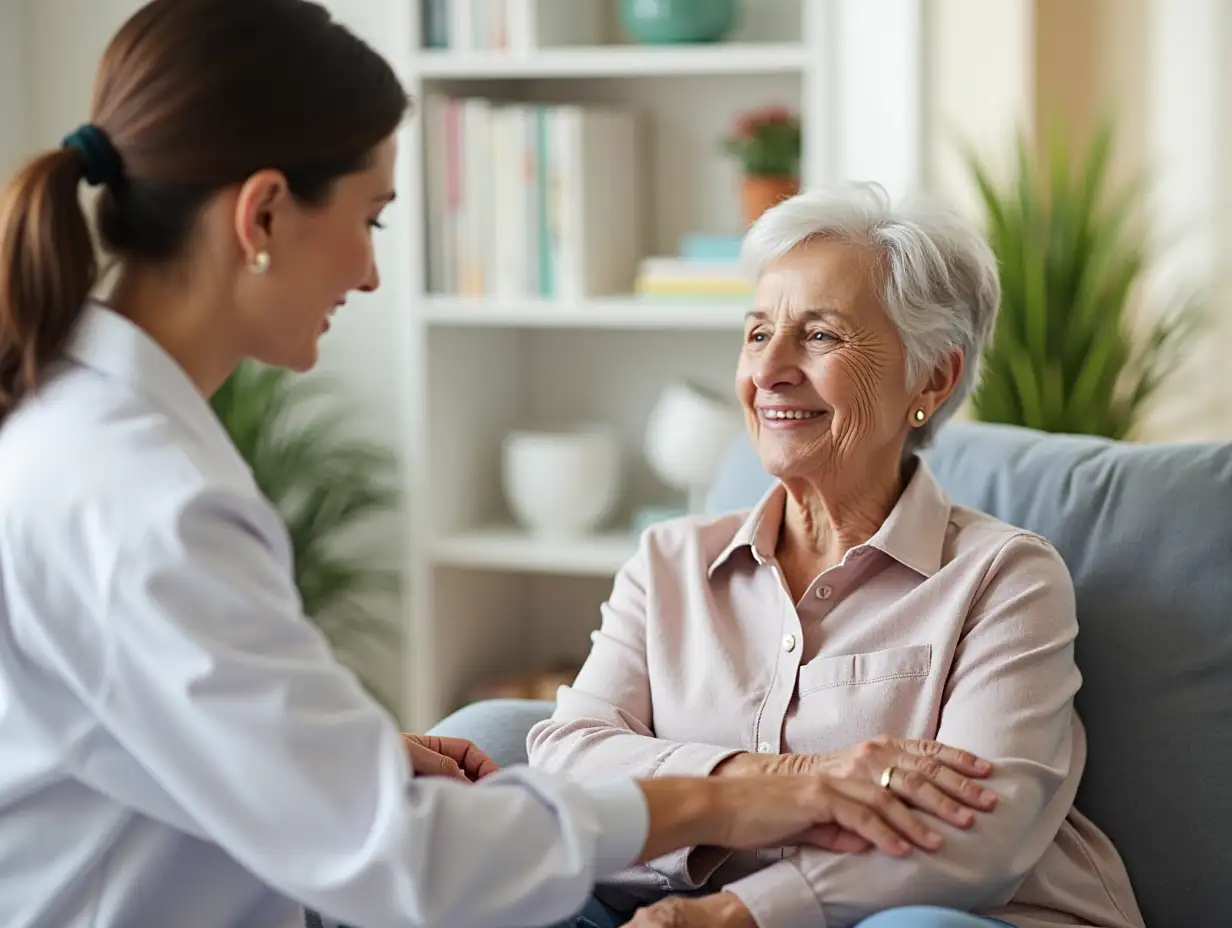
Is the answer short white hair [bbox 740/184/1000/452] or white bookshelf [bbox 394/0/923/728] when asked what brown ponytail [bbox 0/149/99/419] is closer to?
short white hair [bbox 740/184/1000/452]

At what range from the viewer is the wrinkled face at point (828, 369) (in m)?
1.77

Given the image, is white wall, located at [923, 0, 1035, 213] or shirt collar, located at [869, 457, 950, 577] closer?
shirt collar, located at [869, 457, 950, 577]

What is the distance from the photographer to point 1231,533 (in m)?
1.75

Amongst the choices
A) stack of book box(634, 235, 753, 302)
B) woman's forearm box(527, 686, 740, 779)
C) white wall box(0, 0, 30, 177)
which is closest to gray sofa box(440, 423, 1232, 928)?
woman's forearm box(527, 686, 740, 779)

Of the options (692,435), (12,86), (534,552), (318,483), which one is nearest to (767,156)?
(692,435)

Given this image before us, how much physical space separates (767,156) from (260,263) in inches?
72.0

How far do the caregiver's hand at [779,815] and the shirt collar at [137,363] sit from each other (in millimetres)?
469

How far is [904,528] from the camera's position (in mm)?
1726

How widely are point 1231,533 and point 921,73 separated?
119cm

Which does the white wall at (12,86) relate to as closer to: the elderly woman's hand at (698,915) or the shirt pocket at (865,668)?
the shirt pocket at (865,668)

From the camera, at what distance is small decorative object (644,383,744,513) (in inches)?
116

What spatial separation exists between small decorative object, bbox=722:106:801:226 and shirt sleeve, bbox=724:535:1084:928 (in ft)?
4.49

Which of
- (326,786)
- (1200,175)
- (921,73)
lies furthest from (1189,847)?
(1200,175)

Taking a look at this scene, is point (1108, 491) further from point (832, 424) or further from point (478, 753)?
point (478, 753)
